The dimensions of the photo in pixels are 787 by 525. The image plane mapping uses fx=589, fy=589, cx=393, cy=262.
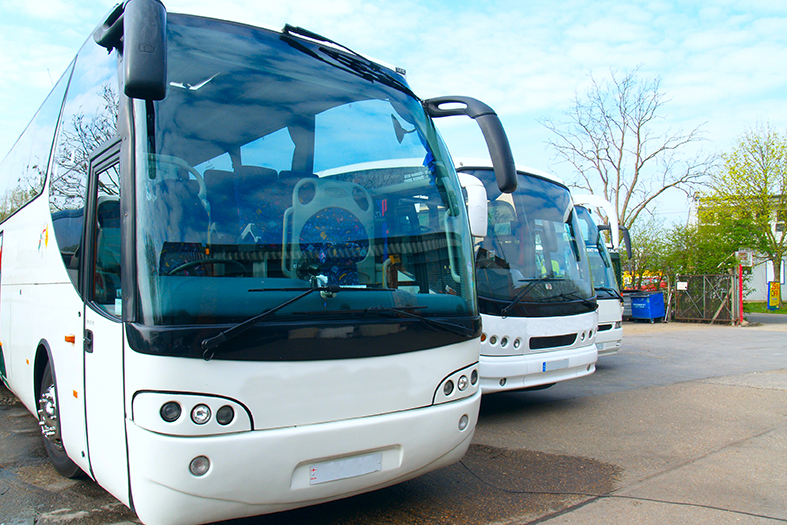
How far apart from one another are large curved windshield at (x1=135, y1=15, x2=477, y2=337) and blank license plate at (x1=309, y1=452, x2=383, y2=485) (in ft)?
2.42

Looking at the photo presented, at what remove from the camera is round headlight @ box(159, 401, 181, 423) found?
8.73 feet

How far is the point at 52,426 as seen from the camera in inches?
161

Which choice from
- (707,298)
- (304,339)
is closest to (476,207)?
(304,339)

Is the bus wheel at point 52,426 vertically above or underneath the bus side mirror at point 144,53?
underneath

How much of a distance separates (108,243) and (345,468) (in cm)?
173

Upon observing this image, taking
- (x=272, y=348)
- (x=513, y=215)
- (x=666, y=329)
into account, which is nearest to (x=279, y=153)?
(x=272, y=348)

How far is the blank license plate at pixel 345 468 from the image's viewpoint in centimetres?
295

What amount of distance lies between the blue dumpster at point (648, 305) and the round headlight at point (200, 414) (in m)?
21.8

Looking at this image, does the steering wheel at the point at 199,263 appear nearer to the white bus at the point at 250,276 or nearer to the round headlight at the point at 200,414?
the white bus at the point at 250,276

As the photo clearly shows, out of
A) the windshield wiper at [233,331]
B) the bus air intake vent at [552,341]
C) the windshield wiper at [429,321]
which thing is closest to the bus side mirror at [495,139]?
the windshield wiper at [429,321]

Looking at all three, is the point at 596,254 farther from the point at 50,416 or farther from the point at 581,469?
the point at 50,416

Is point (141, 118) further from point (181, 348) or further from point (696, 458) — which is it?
point (696, 458)

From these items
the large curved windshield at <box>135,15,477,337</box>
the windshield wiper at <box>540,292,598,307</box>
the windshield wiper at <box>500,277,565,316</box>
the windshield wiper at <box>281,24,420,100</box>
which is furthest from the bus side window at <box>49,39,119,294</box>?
the windshield wiper at <box>540,292,598,307</box>

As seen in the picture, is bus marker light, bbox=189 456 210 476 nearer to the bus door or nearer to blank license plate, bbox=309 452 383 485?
the bus door
